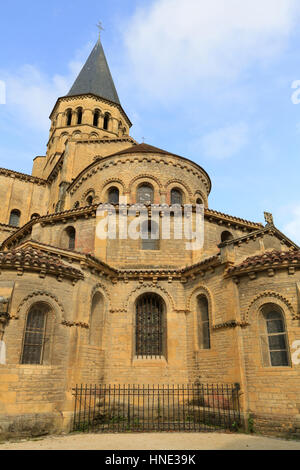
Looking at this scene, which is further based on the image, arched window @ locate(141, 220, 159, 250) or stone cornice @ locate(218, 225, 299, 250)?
arched window @ locate(141, 220, 159, 250)

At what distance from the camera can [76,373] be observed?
1276 centimetres

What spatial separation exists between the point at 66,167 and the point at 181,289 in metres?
15.8

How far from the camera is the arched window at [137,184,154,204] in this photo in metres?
20.4

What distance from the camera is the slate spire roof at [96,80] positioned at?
36.5 metres

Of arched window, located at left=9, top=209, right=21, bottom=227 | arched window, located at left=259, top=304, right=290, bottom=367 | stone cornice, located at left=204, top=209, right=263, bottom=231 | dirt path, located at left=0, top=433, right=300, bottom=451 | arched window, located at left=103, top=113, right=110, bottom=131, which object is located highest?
arched window, located at left=103, top=113, right=110, bottom=131

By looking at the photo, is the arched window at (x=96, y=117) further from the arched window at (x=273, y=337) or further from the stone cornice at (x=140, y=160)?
the arched window at (x=273, y=337)

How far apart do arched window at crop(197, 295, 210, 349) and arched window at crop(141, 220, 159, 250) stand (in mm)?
4078

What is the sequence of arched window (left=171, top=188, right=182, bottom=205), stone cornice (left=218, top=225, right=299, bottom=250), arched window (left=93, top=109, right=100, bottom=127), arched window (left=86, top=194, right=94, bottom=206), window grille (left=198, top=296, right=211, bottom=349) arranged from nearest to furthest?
1. stone cornice (left=218, top=225, right=299, bottom=250)
2. window grille (left=198, top=296, right=211, bottom=349)
3. arched window (left=171, top=188, right=182, bottom=205)
4. arched window (left=86, top=194, right=94, bottom=206)
5. arched window (left=93, top=109, right=100, bottom=127)

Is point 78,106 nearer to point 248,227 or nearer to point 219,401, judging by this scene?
point 248,227

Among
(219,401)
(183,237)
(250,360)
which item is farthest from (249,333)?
(183,237)

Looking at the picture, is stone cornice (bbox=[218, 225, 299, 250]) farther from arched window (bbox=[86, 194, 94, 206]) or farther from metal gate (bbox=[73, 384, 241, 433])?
arched window (bbox=[86, 194, 94, 206])

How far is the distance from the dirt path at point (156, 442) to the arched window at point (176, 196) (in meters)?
13.3

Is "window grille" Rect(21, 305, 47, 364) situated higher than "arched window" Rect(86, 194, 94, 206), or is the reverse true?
"arched window" Rect(86, 194, 94, 206)

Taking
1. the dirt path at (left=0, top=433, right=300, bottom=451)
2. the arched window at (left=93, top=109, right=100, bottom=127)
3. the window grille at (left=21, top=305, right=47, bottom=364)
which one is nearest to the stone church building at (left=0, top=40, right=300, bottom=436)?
the window grille at (left=21, top=305, right=47, bottom=364)
